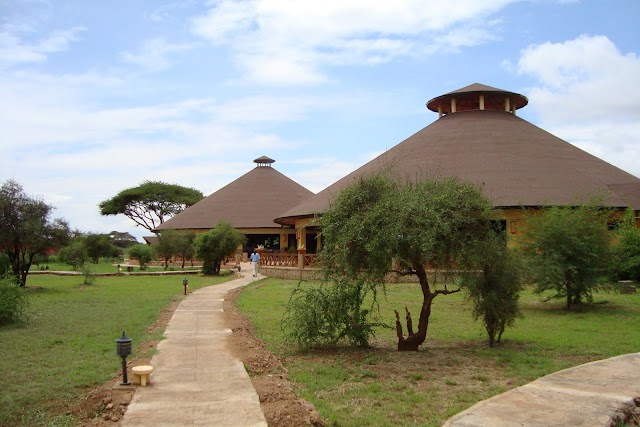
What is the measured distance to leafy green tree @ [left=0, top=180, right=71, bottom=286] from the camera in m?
25.4

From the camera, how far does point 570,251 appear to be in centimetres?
1642

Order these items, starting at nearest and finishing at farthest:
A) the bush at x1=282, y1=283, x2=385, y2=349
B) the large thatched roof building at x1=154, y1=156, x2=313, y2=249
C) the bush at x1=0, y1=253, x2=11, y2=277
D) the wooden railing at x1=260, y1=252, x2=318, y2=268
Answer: the bush at x1=282, y1=283, x2=385, y2=349 → the bush at x1=0, y1=253, x2=11, y2=277 → the wooden railing at x1=260, y1=252, x2=318, y2=268 → the large thatched roof building at x1=154, y1=156, x2=313, y2=249

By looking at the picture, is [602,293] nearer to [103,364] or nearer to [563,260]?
[563,260]

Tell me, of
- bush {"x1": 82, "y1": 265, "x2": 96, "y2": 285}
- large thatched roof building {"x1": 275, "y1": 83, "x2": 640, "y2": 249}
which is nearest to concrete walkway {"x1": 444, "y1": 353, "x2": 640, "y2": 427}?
large thatched roof building {"x1": 275, "y1": 83, "x2": 640, "y2": 249}

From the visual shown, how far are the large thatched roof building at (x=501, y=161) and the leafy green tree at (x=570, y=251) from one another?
8170mm

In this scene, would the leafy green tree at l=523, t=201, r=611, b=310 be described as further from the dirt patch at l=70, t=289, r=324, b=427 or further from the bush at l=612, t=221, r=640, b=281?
the dirt patch at l=70, t=289, r=324, b=427

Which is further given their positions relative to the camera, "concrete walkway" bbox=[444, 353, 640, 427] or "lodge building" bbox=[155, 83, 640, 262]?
"lodge building" bbox=[155, 83, 640, 262]

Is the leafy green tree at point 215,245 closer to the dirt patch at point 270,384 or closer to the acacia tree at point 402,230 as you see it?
the dirt patch at point 270,384

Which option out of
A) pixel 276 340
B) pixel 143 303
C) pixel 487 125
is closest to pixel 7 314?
pixel 143 303

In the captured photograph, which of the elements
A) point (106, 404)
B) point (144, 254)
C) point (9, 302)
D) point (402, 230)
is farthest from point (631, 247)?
point (144, 254)

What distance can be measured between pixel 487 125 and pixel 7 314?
2981cm

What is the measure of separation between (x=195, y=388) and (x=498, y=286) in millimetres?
5929

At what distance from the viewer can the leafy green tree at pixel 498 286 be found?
10.9m

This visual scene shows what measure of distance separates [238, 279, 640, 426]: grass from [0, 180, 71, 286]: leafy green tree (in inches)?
539
